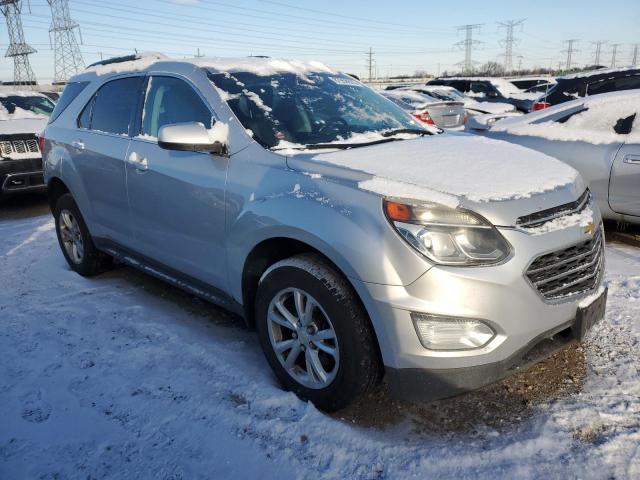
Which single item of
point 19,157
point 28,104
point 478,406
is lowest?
point 478,406

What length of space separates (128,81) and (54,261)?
7.39 ft

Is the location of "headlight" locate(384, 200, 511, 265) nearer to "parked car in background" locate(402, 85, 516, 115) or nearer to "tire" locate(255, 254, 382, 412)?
"tire" locate(255, 254, 382, 412)

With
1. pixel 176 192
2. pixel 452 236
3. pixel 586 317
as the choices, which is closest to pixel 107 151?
pixel 176 192

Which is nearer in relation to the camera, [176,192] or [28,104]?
[176,192]

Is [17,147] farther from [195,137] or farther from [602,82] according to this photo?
[602,82]

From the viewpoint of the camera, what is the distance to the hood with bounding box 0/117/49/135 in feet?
24.7

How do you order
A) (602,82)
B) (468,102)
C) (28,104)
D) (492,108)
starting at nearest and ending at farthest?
(602,82) → (28,104) → (492,108) → (468,102)

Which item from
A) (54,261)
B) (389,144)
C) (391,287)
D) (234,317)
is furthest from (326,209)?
(54,261)

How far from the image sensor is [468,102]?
614 inches

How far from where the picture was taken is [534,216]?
2.27m

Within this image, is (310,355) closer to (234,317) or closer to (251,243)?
(251,243)

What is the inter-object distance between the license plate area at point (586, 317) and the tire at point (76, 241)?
374 centimetres

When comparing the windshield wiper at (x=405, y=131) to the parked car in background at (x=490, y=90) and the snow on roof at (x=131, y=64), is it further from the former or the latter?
the parked car in background at (x=490, y=90)

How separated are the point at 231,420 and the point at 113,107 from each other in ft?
8.53
